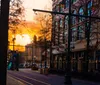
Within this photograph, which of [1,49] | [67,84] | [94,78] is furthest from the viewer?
[94,78]

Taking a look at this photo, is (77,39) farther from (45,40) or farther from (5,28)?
(5,28)

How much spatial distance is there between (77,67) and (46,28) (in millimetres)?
10143

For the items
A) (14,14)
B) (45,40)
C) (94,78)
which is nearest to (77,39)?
(45,40)

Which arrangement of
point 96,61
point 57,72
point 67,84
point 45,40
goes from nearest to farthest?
point 67,84 → point 96,61 → point 57,72 → point 45,40

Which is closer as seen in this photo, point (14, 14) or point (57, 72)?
point (14, 14)

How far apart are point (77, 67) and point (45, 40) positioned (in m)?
10.0

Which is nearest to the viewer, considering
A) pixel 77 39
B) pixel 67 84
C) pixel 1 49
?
pixel 1 49

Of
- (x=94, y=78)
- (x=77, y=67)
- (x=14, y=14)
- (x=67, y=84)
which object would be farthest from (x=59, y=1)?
(x=14, y=14)

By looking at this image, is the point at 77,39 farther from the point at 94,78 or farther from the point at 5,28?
the point at 5,28

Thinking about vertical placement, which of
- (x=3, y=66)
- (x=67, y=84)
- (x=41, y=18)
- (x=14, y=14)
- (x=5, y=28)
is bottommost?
(x=67, y=84)

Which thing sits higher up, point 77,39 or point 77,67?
point 77,39

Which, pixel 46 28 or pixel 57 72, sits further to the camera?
pixel 46 28

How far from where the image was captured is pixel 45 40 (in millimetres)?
64875

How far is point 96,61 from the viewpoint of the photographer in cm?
4922
